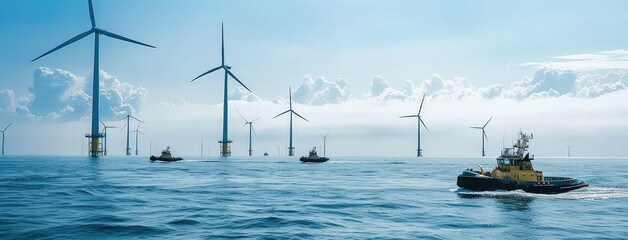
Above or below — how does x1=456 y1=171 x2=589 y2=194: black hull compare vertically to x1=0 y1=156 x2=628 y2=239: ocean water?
above

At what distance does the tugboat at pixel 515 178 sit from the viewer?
79438 millimetres

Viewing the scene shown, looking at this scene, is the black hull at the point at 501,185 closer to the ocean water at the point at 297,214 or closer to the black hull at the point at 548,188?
the black hull at the point at 548,188

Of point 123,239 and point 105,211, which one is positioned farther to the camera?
point 105,211

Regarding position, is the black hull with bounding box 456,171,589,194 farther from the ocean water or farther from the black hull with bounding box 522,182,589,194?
the ocean water

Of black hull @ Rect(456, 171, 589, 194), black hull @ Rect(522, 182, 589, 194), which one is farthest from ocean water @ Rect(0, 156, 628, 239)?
black hull @ Rect(522, 182, 589, 194)

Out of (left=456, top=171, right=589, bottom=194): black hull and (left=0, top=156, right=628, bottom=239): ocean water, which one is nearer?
(left=0, top=156, right=628, bottom=239): ocean water

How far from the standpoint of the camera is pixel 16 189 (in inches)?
2943

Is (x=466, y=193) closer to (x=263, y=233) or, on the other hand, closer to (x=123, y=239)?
(x=263, y=233)

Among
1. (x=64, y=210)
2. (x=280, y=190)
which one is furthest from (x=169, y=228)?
(x=280, y=190)

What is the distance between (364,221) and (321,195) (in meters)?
26.4

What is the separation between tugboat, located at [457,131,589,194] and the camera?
7944 centimetres

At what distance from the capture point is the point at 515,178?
80.0 m

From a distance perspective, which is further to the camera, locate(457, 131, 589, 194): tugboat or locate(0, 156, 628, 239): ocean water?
locate(457, 131, 589, 194): tugboat

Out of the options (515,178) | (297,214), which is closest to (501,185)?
(515,178)
